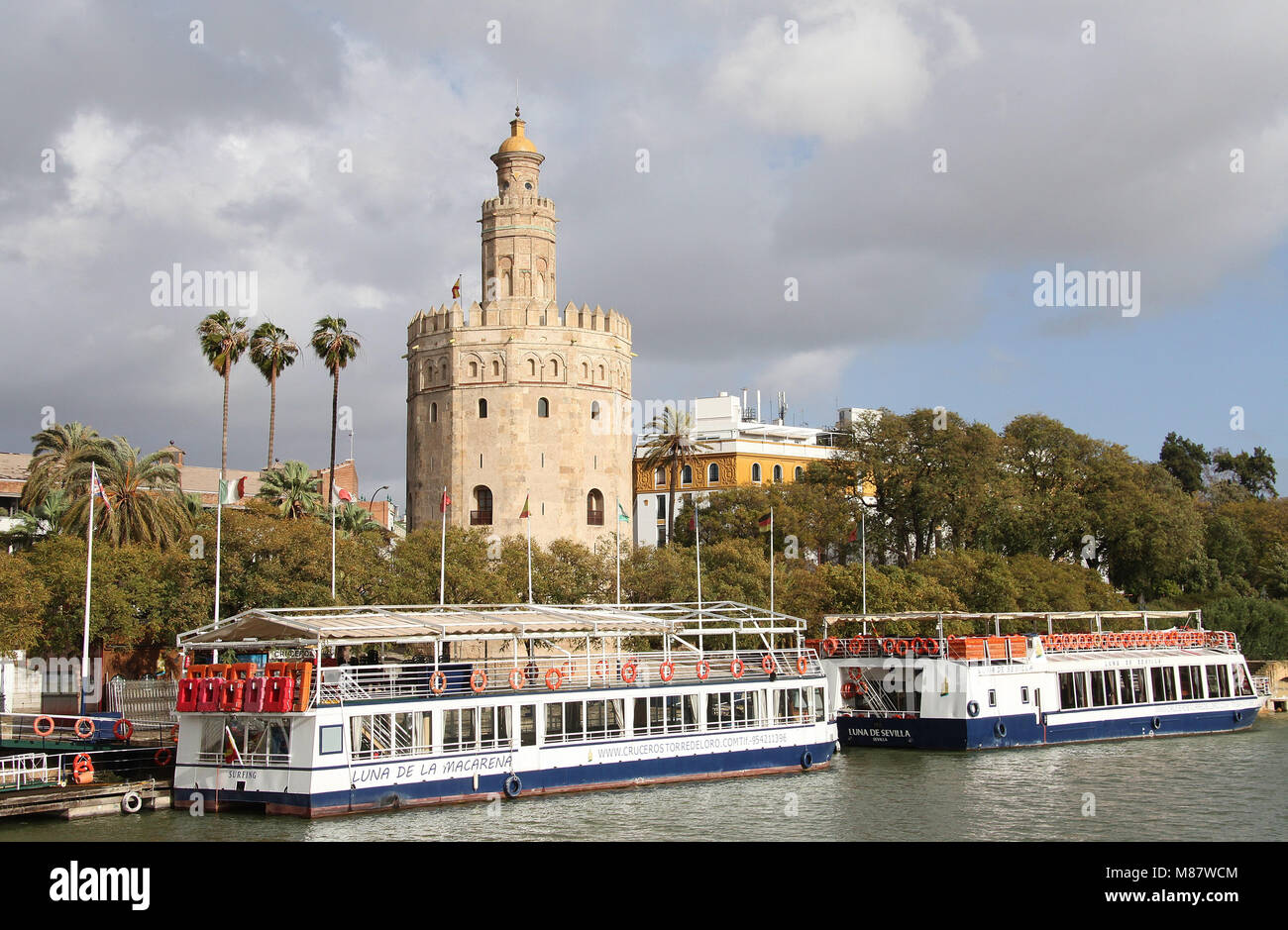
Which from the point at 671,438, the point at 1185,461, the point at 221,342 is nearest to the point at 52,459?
the point at 221,342

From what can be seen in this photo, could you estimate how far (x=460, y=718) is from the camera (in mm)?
37750

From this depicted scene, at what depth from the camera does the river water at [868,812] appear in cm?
3300

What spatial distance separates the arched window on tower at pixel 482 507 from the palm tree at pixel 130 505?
21.1 meters

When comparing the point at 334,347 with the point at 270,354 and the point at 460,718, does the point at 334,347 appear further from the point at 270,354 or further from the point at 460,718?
the point at 460,718

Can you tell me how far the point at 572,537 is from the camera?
258 ft

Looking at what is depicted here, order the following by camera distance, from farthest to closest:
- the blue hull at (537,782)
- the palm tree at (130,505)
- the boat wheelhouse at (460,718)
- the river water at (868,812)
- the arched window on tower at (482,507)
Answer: the arched window on tower at (482,507) < the palm tree at (130,505) < the boat wheelhouse at (460,718) < the blue hull at (537,782) < the river water at (868,812)

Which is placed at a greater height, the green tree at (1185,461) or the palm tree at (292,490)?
the green tree at (1185,461)

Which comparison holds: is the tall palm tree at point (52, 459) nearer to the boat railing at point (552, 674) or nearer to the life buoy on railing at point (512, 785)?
the boat railing at point (552, 674)

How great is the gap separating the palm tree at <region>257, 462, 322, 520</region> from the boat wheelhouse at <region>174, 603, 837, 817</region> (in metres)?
23.2

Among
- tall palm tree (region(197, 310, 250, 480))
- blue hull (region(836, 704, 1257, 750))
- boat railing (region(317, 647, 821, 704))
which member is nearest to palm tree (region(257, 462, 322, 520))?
tall palm tree (region(197, 310, 250, 480))

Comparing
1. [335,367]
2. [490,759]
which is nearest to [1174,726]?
[490,759]

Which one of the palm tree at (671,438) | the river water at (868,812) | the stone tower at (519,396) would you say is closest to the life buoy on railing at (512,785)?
the river water at (868,812)

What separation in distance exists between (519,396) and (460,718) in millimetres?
43142

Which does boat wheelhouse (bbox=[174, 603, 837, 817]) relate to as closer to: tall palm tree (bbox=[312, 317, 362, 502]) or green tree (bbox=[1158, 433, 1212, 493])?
tall palm tree (bbox=[312, 317, 362, 502])
